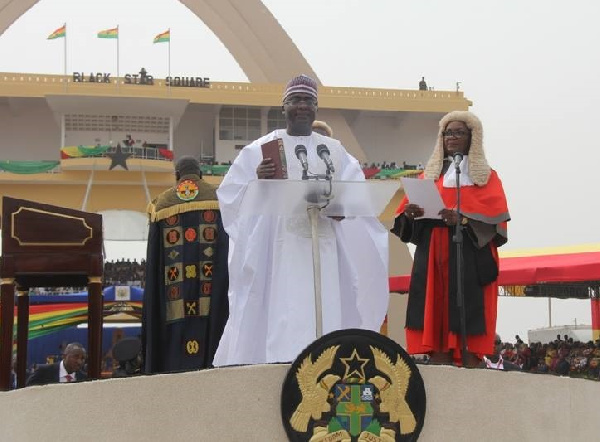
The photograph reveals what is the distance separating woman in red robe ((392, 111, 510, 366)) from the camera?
6.49 meters

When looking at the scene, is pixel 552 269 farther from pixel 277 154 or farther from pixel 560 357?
pixel 277 154

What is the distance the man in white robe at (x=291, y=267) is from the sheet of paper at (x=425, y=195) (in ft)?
0.95

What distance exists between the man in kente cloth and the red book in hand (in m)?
1.62

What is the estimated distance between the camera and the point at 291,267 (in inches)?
234

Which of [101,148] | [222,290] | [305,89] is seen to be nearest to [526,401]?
[305,89]

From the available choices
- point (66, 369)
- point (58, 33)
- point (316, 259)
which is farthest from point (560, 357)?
point (58, 33)

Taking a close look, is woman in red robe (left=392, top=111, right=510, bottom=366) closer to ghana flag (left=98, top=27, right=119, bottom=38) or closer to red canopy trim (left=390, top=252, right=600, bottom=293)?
red canopy trim (left=390, top=252, right=600, bottom=293)

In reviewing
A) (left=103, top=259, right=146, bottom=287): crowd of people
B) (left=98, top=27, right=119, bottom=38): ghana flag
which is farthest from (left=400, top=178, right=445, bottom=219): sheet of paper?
(left=98, top=27, right=119, bottom=38): ghana flag

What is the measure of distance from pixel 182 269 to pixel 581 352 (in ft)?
36.6

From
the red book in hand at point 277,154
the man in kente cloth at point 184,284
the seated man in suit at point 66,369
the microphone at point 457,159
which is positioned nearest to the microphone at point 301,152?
the red book in hand at point 277,154

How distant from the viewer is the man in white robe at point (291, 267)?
19.1 ft

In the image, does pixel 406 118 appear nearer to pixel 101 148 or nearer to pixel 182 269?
pixel 101 148

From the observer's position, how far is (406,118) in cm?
3897

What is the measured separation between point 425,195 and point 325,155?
65 centimetres
